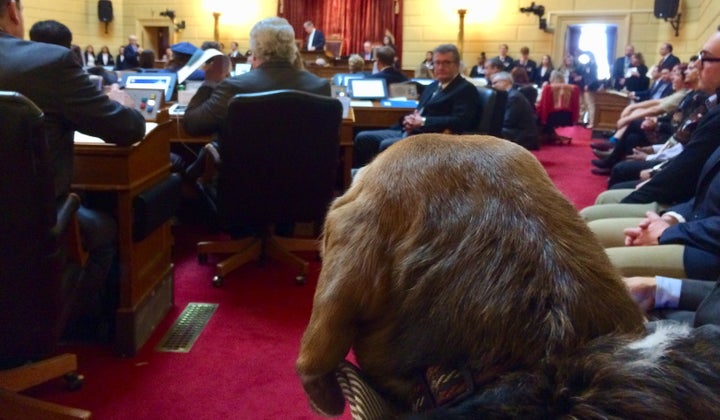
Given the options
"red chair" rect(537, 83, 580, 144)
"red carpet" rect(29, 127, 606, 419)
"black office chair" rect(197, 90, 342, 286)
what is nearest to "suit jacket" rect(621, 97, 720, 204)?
"black office chair" rect(197, 90, 342, 286)

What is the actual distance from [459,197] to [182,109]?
3.57 m

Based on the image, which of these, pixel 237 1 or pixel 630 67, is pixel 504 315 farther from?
pixel 237 1

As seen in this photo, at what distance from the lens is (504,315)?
2.45ft

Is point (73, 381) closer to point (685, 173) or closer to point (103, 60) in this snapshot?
point (685, 173)

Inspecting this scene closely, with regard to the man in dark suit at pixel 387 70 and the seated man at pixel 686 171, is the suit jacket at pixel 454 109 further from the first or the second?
the seated man at pixel 686 171

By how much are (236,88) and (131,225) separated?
1.15m

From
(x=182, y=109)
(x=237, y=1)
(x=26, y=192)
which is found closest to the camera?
(x=26, y=192)

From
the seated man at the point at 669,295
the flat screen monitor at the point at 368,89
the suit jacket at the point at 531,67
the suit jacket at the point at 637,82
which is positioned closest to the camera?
the seated man at the point at 669,295

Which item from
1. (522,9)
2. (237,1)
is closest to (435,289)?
(522,9)

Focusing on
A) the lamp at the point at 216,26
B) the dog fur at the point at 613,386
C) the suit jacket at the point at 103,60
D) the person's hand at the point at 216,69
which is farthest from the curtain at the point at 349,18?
the dog fur at the point at 613,386

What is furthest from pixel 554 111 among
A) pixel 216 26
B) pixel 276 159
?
pixel 216 26

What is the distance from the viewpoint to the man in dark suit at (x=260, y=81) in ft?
11.0

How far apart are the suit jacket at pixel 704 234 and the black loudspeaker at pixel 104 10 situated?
15941mm

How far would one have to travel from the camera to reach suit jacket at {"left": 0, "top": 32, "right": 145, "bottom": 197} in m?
1.99
